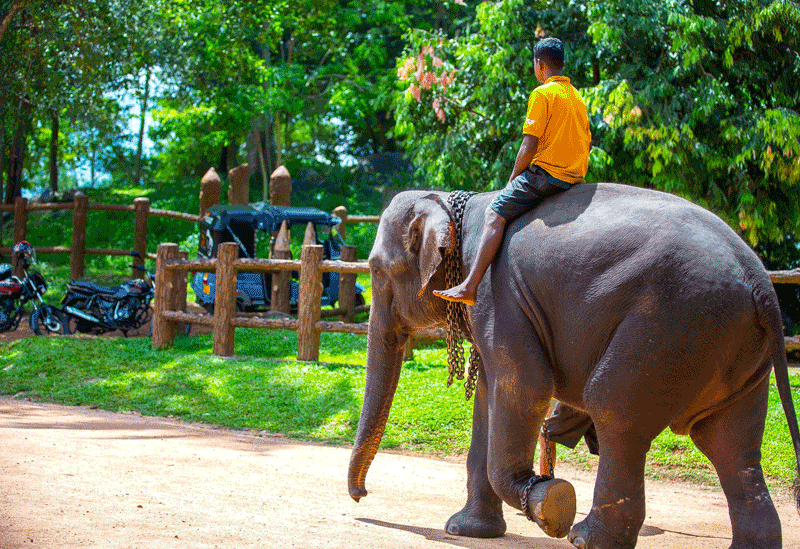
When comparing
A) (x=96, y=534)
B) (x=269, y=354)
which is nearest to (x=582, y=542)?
(x=96, y=534)

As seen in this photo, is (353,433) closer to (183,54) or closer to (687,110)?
(687,110)

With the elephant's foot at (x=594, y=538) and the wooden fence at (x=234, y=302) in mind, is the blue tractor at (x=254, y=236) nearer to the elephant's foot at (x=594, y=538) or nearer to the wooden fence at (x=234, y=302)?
the wooden fence at (x=234, y=302)

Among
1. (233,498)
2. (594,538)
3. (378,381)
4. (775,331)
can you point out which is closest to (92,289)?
(233,498)

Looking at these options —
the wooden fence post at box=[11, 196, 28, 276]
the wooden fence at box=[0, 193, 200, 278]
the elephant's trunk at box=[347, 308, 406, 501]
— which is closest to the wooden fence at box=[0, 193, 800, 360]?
the elephant's trunk at box=[347, 308, 406, 501]

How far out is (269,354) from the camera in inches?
407

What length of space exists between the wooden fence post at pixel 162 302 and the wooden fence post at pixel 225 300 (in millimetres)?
897

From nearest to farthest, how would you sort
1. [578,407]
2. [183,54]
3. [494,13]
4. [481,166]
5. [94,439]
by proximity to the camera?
[578,407]
[94,439]
[494,13]
[481,166]
[183,54]

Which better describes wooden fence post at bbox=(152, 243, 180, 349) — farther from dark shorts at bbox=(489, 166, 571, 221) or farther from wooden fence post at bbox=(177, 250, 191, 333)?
dark shorts at bbox=(489, 166, 571, 221)

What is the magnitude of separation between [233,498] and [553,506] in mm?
2086

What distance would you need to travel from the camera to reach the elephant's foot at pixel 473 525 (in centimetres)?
433

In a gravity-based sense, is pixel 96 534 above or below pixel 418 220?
below

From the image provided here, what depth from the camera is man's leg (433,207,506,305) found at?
3.80 m

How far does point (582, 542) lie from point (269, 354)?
7360 millimetres

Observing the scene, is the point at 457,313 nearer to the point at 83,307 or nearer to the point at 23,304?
the point at 83,307
